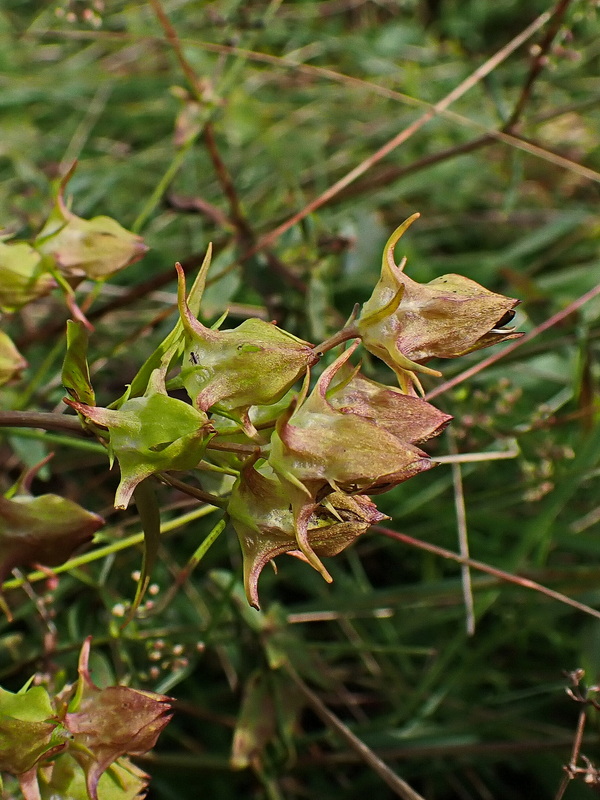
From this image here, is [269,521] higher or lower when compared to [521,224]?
higher

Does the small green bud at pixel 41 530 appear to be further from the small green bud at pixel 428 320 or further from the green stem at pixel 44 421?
the small green bud at pixel 428 320

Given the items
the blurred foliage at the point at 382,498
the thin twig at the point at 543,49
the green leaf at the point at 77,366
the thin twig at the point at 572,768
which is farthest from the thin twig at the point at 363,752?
the thin twig at the point at 543,49

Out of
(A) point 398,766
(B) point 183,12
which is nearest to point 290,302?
(A) point 398,766

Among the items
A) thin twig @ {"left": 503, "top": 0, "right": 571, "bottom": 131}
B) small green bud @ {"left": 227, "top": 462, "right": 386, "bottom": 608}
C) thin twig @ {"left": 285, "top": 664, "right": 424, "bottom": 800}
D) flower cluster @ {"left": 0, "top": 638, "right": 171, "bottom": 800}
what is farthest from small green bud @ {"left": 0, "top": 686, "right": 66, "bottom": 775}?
thin twig @ {"left": 503, "top": 0, "right": 571, "bottom": 131}

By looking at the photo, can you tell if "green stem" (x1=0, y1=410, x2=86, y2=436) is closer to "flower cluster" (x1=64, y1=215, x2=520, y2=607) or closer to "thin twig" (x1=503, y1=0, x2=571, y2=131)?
"flower cluster" (x1=64, y1=215, x2=520, y2=607)

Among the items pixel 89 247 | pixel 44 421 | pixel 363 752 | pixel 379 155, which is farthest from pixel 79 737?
pixel 379 155

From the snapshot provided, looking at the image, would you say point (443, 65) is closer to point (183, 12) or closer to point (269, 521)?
point (183, 12)
